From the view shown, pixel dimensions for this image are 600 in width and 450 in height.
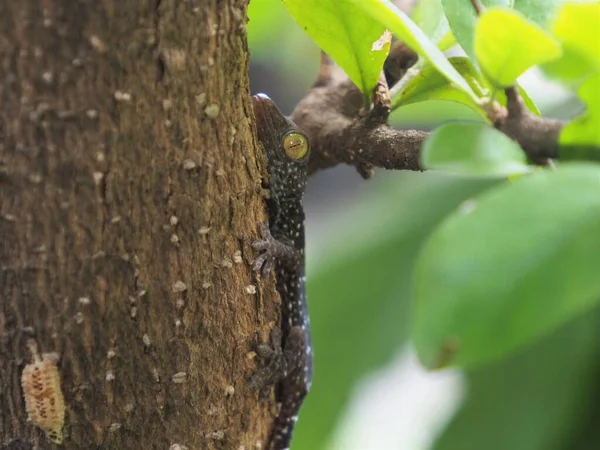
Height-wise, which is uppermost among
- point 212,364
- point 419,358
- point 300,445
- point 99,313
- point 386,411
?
point 419,358

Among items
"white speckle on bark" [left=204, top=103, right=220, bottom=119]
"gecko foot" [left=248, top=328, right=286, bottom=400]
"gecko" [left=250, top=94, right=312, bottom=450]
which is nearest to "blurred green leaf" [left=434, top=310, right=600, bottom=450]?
"gecko" [left=250, top=94, right=312, bottom=450]

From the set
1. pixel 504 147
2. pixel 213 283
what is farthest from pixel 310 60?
pixel 504 147

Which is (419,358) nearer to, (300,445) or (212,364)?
(212,364)

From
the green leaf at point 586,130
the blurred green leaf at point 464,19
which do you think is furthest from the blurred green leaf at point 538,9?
the green leaf at point 586,130

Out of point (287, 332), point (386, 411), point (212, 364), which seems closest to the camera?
point (212, 364)

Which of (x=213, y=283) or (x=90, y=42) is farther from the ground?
(x=90, y=42)

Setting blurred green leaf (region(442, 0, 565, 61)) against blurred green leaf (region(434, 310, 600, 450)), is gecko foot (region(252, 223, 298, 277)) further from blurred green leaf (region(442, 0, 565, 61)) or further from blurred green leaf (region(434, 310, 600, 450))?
blurred green leaf (region(434, 310, 600, 450))

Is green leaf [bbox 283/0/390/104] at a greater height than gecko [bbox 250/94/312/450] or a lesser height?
greater
